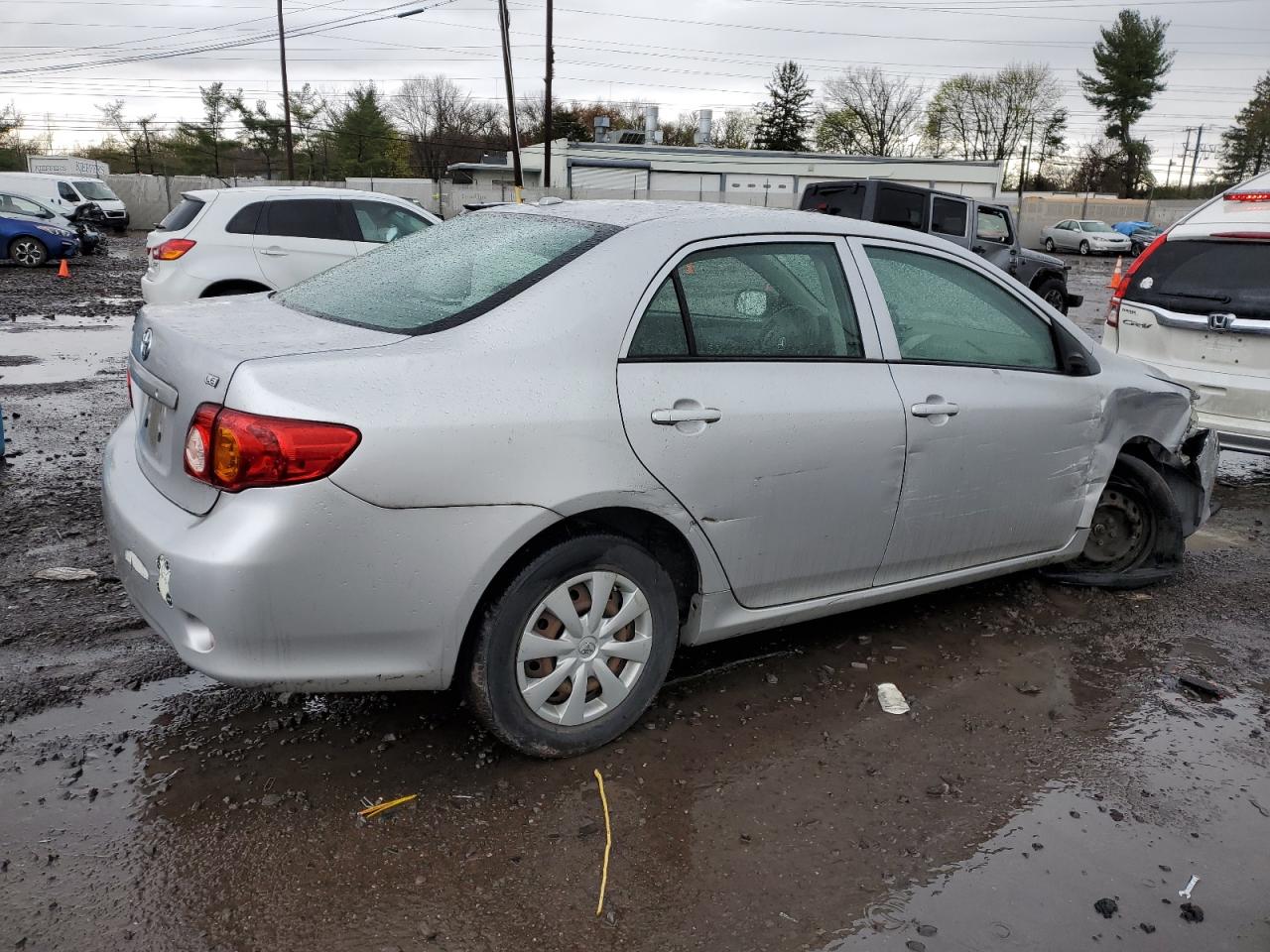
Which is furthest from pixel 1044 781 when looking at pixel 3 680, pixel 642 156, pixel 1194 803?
pixel 642 156

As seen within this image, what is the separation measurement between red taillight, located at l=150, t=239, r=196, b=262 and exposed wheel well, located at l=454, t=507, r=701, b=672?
7.97 metres

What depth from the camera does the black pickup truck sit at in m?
14.5

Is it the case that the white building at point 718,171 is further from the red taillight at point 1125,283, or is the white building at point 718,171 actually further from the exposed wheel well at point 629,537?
the exposed wheel well at point 629,537

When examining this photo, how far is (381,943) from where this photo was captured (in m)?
2.47

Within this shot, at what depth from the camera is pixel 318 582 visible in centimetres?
270

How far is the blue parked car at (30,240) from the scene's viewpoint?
843 inches

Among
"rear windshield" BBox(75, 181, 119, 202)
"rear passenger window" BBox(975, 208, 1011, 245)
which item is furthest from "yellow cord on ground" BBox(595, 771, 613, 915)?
"rear windshield" BBox(75, 181, 119, 202)

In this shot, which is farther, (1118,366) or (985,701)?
(1118,366)

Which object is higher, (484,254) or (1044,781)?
(484,254)

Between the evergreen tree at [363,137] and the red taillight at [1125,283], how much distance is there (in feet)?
236

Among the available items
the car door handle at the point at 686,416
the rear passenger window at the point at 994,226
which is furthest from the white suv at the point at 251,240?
the rear passenger window at the point at 994,226

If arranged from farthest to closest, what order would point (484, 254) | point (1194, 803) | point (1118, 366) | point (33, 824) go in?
point (1118, 366), point (484, 254), point (1194, 803), point (33, 824)

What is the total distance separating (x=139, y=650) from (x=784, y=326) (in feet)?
8.84

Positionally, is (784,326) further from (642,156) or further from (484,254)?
(642,156)
